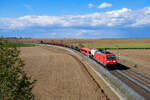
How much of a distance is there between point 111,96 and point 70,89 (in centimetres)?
611

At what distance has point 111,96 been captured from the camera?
19984mm

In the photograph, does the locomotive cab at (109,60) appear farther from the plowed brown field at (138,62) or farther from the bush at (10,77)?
the bush at (10,77)

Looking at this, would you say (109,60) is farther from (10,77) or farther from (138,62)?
(10,77)

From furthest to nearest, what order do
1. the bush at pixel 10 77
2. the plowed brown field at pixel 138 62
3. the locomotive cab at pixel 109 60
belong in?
the plowed brown field at pixel 138 62, the locomotive cab at pixel 109 60, the bush at pixel 10 77

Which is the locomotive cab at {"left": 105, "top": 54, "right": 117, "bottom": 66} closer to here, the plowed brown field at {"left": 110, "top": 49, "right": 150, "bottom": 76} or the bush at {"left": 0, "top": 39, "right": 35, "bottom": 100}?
the plowed brown field at {"left": 110, "top": 49, "right": 150, "bottom": 76}

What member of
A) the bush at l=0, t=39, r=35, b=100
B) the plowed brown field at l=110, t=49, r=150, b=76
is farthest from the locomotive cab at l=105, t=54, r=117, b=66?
the bush at l=0, t=39, r=35, b=100

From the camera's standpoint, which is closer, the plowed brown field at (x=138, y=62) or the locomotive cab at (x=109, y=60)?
the locomotive cab at (x=109, y=60)

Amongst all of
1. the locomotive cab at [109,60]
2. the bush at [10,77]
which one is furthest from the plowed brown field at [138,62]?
the bush at [10,77]

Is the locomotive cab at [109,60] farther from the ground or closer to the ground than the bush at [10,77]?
closer to the ground

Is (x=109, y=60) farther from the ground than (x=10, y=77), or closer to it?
closer to it

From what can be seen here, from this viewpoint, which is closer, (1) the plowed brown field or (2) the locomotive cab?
(2) the locomotive cab

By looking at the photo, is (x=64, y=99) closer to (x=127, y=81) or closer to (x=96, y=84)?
(x=96, y=84)

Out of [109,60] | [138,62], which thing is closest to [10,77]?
[109,60]

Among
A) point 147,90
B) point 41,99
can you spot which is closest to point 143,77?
point 147,90
